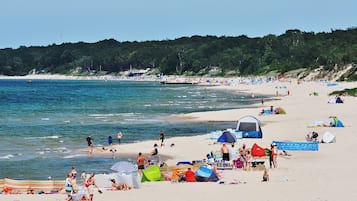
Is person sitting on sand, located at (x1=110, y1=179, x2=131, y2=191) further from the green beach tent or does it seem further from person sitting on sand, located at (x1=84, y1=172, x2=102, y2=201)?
the green beach tent

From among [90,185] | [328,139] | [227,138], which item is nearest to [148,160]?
[227,138]

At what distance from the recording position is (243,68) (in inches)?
7726

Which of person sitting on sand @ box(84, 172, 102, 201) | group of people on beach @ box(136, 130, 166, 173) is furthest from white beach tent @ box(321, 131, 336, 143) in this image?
person sitting on sand @ box(84, 172, 102, 201)

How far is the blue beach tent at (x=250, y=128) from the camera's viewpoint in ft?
127

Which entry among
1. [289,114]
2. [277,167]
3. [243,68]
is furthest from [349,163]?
[243,68]

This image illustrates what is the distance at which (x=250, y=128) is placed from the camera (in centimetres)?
3906

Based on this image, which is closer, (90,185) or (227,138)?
(90,185)

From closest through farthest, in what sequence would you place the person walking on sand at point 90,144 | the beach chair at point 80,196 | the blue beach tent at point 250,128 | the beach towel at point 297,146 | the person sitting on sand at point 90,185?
the beach chair at point 80,196, the person sitting on sand at point 90,185, the beach towel at point 297,146, the person walking on sand at point 90,144, the blue beach tent at point 250,128

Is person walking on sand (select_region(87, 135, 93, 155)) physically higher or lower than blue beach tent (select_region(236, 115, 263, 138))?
lower

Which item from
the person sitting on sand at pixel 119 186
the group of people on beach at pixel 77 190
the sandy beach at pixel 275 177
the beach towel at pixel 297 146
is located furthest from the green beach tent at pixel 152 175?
the beach towel at pixel 297 146

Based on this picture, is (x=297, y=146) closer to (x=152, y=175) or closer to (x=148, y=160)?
(x=148, y=160)

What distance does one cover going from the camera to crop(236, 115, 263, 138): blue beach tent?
3866 cm

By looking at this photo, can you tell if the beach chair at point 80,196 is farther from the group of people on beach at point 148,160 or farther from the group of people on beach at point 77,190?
the group of people on beach at point 148,160

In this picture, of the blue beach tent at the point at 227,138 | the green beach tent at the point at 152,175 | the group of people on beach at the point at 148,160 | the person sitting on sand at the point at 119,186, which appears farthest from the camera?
the blue beach tent at the point at 227,138
